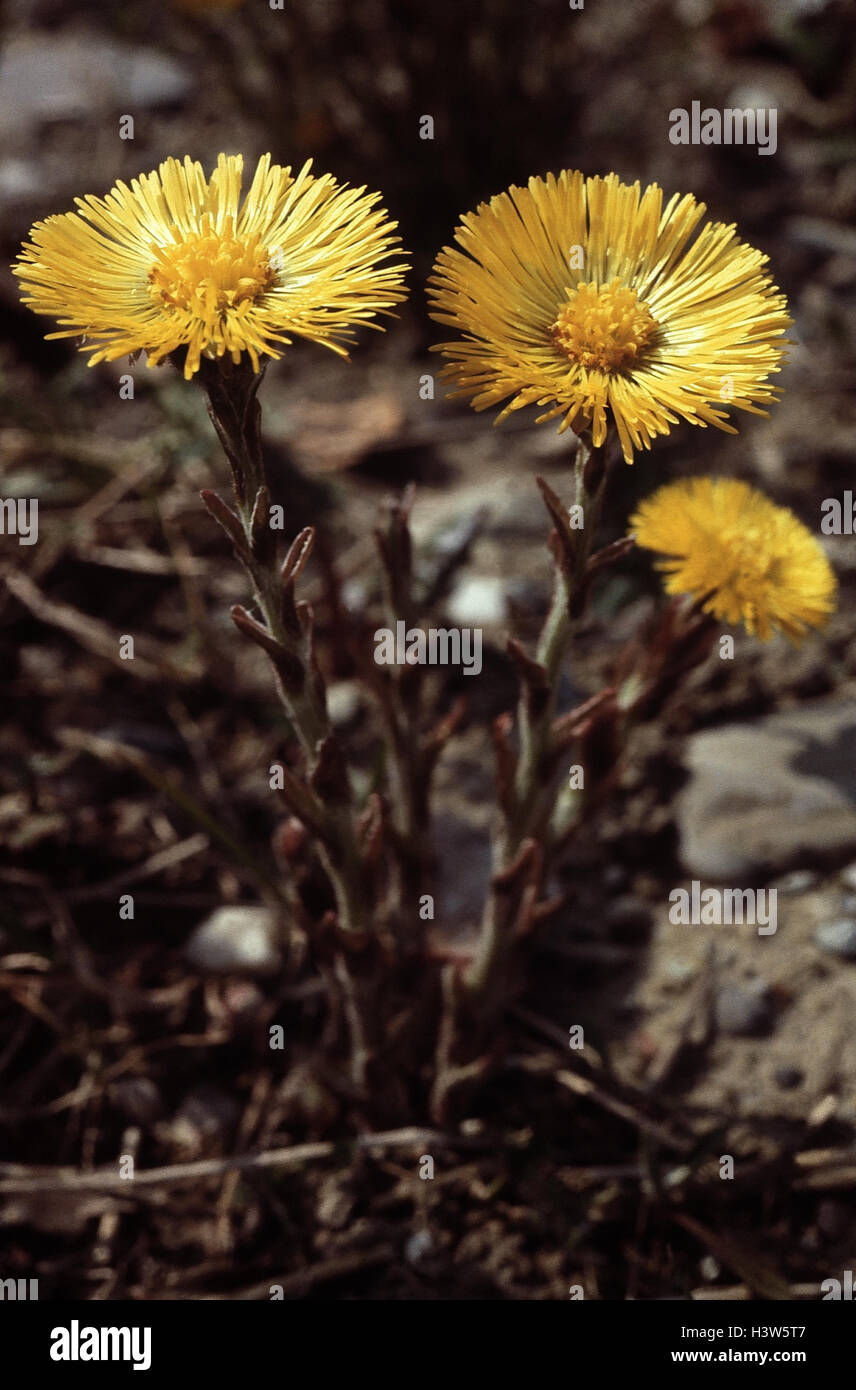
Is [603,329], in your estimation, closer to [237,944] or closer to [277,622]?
[277,622]

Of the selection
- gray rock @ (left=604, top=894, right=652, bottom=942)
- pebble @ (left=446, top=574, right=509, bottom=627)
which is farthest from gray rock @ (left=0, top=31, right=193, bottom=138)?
gray rock @ (left=604, top=894, right=652, bottom=942)

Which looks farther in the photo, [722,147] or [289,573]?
[722,147]

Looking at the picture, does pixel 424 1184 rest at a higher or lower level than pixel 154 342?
lower

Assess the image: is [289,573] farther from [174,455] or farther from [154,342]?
[174,455]

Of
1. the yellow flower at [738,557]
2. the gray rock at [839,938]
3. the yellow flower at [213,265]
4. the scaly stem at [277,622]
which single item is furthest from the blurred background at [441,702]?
the yellow flower at [213,265]

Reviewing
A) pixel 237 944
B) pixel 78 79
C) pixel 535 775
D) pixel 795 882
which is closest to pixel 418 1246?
pixel 237 944
